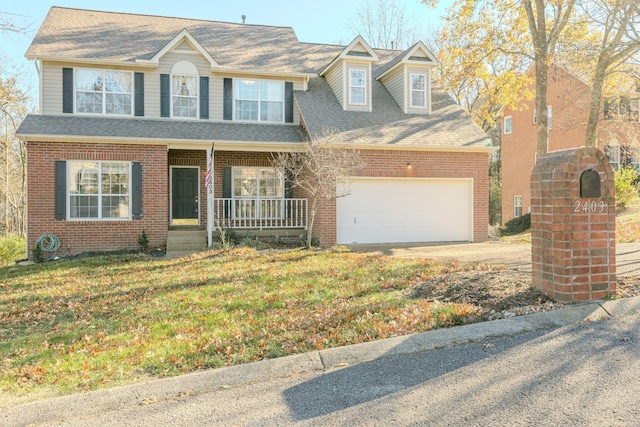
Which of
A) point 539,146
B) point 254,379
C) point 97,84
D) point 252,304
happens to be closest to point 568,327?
point 254,379

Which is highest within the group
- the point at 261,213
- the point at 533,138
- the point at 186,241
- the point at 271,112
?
the point at 533,138

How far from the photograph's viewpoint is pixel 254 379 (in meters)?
4.06

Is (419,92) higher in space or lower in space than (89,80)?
higher

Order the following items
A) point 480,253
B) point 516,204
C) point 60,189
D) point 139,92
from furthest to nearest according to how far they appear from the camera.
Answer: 1. point 516,204
2. point 139,92
3. point 60,189
4. point 480,253

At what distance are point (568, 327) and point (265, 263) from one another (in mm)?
6872

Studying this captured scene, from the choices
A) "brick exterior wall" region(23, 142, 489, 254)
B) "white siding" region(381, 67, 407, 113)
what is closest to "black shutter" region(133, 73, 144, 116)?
"brick exterior wall" region(23, 142, 489, 254)

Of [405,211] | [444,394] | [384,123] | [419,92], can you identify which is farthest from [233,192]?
[444,394]

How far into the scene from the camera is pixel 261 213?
608 inches

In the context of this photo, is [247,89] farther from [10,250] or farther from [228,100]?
[10,250]

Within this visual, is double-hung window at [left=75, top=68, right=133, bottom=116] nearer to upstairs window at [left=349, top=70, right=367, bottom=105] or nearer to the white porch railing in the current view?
the white porch railing

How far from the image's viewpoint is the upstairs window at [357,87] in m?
16.6

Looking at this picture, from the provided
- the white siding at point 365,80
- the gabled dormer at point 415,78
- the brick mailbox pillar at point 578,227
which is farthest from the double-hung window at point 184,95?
the brick mailbox pillar at point 578,227

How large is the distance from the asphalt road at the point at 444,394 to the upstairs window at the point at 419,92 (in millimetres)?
13628

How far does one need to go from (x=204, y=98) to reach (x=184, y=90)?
2.17ft
